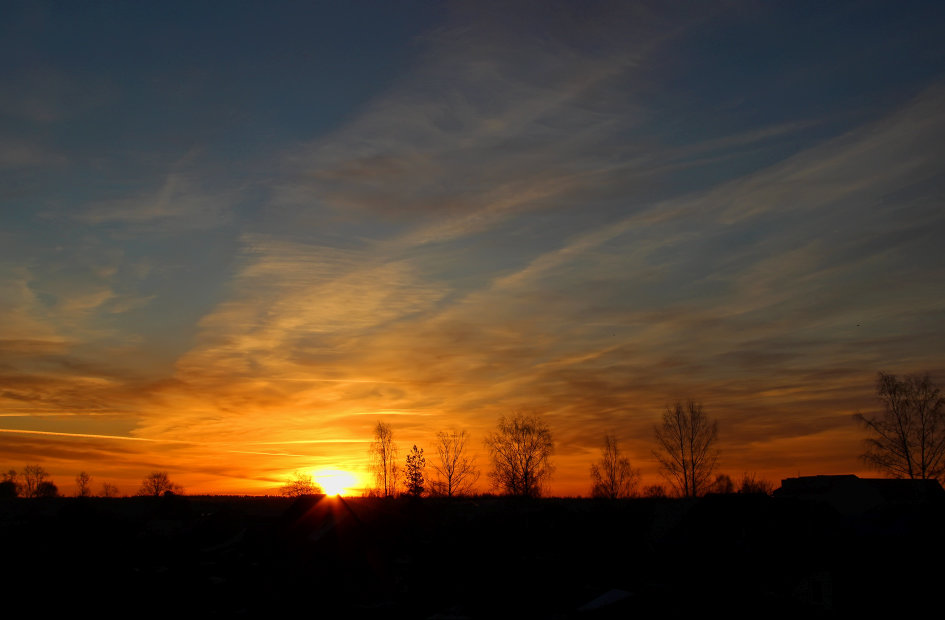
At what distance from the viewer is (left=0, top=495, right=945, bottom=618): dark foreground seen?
1510 inches

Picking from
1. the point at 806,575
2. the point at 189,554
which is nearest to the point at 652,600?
the point at 806,575

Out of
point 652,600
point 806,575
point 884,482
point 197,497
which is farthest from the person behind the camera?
point 197,497

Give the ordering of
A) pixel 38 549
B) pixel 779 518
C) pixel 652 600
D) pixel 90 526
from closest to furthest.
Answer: pixel 652 600, pixel 779 518, pixel 38 549, pixel 90 526

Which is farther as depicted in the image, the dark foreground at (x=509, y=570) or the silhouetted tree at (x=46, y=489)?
the silhouetted tree at (x=46, y=489)

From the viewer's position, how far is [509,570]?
49.1 meters

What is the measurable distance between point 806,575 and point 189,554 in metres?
43.1

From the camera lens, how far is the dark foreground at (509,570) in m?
38.3

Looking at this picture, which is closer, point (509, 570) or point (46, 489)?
point (509, 570)

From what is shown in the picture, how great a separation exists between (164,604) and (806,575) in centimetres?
3434

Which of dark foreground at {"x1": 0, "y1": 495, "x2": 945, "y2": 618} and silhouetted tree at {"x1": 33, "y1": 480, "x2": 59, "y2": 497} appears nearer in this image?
dark foreground at {"x1": 0, "y1": 495, "x2": 945, "y2": 618}

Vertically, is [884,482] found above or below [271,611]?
above

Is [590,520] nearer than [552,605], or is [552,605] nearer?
[552,605]

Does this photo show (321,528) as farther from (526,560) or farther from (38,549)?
(38,549)

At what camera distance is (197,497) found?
13262 centimetres
